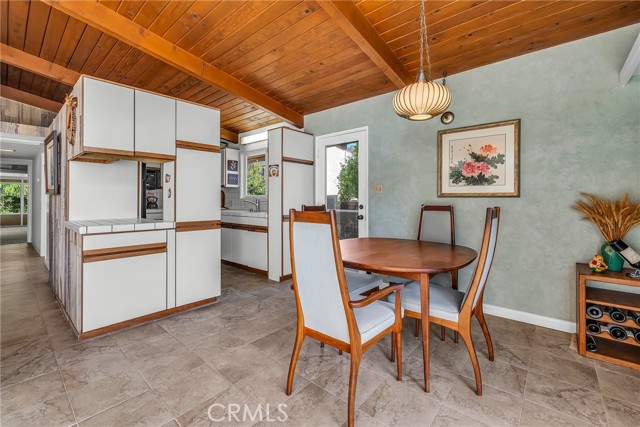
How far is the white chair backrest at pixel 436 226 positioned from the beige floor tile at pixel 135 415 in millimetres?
2555

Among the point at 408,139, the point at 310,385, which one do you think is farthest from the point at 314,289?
the point at 408,139

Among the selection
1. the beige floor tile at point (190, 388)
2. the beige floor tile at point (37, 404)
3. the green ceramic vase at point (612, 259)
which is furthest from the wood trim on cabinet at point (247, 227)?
the green ceramic vase at point (612, 259)

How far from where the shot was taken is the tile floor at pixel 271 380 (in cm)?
152

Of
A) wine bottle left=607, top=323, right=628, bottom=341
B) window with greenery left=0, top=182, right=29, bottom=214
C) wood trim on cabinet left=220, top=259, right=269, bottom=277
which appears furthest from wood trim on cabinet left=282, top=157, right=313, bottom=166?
window with greenery left=0, top=182, right=29, bottom=214

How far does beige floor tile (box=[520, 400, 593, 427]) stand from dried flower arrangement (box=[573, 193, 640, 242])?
1542mm

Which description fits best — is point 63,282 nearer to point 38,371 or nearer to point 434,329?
point 38,371

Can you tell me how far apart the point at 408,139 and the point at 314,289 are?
2.57 meters

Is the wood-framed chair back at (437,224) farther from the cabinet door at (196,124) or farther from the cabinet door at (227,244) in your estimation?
the cabinet door at (227,244)

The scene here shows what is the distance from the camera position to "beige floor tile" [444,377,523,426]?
1.51 metres

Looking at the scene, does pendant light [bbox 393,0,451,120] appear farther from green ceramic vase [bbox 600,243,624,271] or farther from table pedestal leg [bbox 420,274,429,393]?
green ceramic vase [bbox 600,243,624,271]

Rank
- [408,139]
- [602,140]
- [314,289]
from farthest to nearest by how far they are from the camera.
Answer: [408,139] < [602,140] < [314,289]

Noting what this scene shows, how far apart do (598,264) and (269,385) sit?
2.58 m

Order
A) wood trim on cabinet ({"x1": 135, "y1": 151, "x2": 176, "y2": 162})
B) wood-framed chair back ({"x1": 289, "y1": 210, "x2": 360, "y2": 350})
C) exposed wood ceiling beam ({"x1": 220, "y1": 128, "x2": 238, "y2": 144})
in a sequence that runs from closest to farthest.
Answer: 1. wood-framed chair back ({"x1": 289, "y1": 210, "x2": 360, "y2": 350})
2. wood trim on cabinet ({"x1": 135, "y1": 151, "x2": 176, "y2": 162})
3. exposed wood ceiling beam ({"x1": 220, "y1": 128, "x2": 238, "y2": 144})

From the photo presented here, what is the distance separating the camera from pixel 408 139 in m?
3.46
